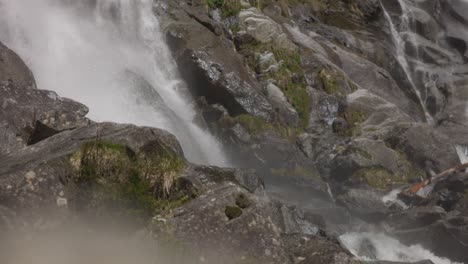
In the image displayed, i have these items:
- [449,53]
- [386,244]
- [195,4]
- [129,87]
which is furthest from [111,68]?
[449,53]

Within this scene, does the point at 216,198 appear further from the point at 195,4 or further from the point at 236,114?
the point at 195,4

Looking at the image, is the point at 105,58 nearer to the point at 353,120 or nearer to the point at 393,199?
the point at 353,120

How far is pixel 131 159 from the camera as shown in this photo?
9.80 meters

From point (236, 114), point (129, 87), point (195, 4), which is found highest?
point (195, 4)

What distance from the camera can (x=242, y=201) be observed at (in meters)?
9.49

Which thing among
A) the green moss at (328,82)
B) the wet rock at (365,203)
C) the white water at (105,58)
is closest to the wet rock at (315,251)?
the white water at (105,58)

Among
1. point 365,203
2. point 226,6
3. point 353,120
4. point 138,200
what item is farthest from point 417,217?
point 226,6

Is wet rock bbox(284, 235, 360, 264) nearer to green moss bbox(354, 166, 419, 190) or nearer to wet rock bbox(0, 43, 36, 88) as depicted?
wet rock bbox(0, 43, 36, 88)

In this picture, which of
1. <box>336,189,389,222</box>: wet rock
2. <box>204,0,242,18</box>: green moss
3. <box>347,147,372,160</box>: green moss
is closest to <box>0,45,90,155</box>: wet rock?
<box>336,189,389,222</box>: wet rock

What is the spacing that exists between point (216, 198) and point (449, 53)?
3507 cm

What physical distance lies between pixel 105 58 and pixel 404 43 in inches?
964

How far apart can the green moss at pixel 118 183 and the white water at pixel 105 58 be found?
1112 cm

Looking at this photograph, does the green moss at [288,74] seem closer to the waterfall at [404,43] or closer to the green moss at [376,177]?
the green moss at [376,177]

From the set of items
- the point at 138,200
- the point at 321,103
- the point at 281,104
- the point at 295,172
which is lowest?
the point at 138,200
